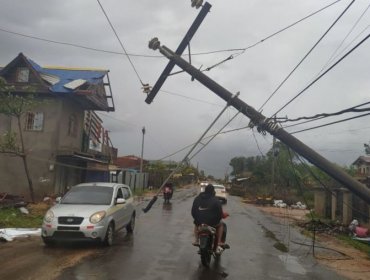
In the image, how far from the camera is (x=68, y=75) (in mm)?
31516

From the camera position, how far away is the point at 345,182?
9.68 meters

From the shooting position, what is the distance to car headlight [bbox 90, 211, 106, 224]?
12479mm

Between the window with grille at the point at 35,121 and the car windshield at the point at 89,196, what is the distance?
15.1 m

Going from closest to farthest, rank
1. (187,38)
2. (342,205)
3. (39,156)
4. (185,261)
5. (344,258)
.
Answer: (187,38) < (185,261) < (344,258) < (342,205) < (39,156)

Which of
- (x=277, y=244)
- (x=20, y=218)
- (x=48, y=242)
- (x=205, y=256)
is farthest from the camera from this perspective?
(x=20, y=218)

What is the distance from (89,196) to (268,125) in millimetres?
6036

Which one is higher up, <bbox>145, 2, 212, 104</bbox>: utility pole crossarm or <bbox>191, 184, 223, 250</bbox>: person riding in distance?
<bbox>145, 2, 212, 104</bbox>: utility pole crossarm

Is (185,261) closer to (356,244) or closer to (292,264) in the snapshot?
(292,264)

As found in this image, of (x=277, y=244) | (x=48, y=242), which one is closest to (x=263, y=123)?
(x=277, y=244)

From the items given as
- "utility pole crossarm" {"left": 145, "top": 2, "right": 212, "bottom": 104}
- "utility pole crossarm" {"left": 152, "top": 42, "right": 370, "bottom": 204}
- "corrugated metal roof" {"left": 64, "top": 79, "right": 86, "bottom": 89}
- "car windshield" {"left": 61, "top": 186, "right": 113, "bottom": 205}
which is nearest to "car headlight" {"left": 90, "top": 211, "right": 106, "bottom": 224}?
"car windshield" {"left": 61, "top": 186, "right": 113, "bottom": 205}

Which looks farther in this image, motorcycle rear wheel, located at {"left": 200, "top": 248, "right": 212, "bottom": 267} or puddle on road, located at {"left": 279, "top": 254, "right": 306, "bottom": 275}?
puddle on road, located at {"left": 279, "top": 254, "right": 306, "bottom": 275}

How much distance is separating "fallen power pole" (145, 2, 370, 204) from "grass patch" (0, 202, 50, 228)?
835 centimetres

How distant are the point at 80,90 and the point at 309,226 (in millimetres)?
14822

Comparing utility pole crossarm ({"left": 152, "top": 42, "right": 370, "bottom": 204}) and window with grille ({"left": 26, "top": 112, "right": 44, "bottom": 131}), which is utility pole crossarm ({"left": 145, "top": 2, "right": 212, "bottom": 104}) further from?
window with grille ({"left": 26, "top": 112, "right": 44, "bottom": 131})
